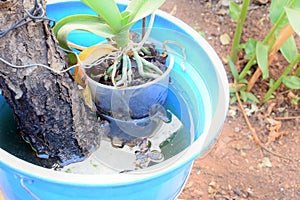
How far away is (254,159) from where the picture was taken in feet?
3.52

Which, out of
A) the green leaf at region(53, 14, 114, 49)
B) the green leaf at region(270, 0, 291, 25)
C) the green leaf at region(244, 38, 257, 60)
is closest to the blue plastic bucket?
the green leaf at region(53, 14, 114, 49)

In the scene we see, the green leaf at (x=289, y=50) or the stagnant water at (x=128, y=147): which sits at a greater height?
the stagnant water at (x=128, y=147)

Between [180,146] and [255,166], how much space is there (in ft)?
1.47

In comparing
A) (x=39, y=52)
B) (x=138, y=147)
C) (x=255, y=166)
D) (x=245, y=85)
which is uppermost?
(x=39, y=52)

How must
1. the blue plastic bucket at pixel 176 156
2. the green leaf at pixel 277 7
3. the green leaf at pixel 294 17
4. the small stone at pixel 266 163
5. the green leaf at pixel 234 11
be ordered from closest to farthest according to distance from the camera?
the blue plastic bucket at pixel 176 156, the green leaf at pixel 294 17, the green leaf at pixel 277 7, the small stone at pixel 266 163, the green leaf at pixel 234 11

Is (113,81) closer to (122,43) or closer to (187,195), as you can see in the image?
(122,43)

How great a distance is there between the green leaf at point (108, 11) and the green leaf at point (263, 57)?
0.55 m

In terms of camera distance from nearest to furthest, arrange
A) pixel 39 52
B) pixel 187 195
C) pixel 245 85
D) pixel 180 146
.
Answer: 1. pixel 39 52
2. pixel 180 146
3. pixel 187 195
4. pixel 245 85

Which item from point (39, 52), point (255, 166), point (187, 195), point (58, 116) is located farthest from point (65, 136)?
point (255, 166)

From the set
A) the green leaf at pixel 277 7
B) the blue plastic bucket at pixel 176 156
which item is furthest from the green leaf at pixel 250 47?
the blue plastic bucket at pixel 176 156

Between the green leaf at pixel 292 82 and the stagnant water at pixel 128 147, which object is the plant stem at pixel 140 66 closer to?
the stagnant water at pixel 128 147

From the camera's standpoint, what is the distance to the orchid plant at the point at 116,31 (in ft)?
1.88

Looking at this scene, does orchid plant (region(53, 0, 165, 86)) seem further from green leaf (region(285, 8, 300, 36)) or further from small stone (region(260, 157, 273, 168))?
small stone (region(260, 157, 273, 168))

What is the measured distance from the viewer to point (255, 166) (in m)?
1.06
